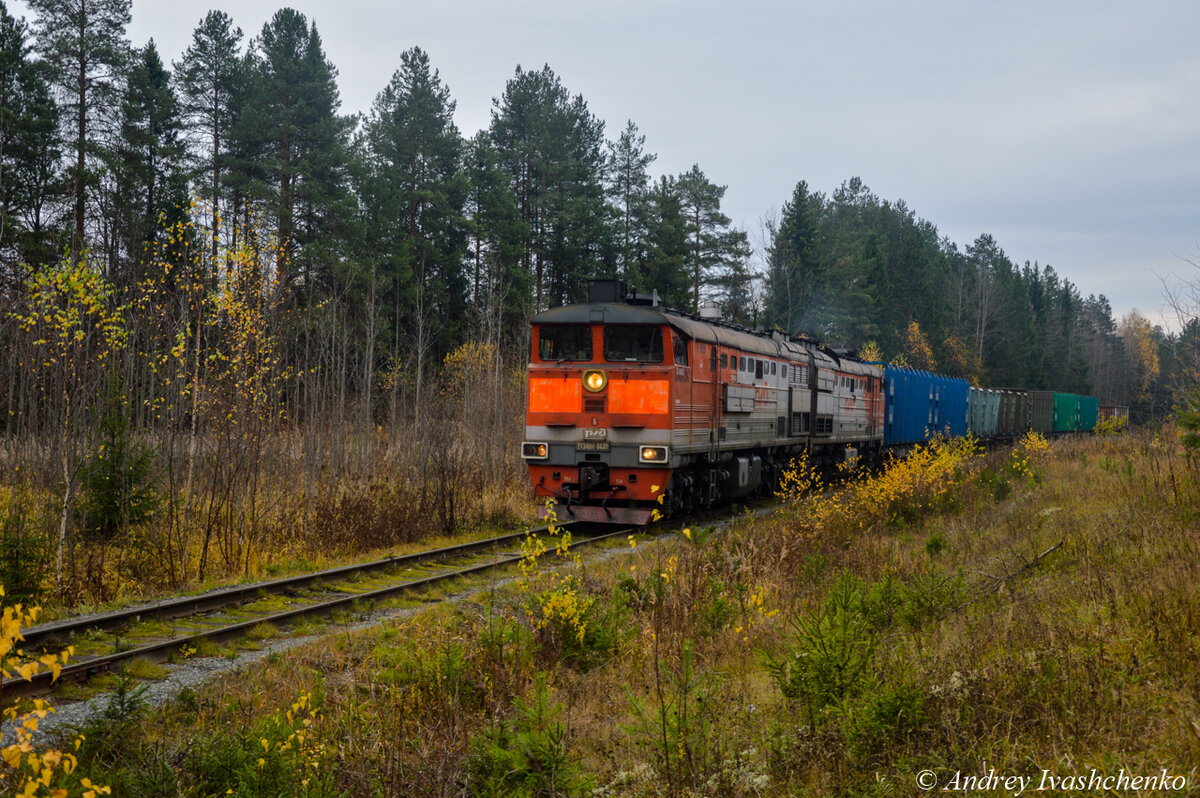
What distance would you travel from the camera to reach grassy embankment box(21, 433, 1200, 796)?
176 inches

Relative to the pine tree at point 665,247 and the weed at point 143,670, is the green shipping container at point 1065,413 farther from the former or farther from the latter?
the weed at point 143,670

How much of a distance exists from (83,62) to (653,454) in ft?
86.3

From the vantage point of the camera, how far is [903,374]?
95.5 ft

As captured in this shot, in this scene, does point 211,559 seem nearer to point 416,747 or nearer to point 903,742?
point 416,747

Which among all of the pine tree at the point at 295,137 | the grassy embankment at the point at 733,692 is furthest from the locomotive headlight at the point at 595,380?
the pine tree at the point at 295,137

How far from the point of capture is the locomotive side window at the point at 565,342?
14.6 meters

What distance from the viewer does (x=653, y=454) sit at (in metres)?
13.7

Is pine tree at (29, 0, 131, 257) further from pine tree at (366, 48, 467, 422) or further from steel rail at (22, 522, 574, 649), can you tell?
steel rail at (22, 522, 574, 649)

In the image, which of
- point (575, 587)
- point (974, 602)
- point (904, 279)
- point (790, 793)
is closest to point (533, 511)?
point (575, 587)

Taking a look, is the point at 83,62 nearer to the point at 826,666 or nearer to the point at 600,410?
the point at 600,410

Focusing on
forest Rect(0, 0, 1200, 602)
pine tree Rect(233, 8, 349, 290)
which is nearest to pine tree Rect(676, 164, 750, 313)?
forest Rect(0, 0, 1200, 602)

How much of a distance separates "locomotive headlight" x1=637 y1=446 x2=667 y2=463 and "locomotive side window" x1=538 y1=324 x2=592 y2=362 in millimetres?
1923

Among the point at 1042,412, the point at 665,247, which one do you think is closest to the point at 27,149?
the point at 665,247

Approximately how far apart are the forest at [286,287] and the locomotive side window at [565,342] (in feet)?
8.80
